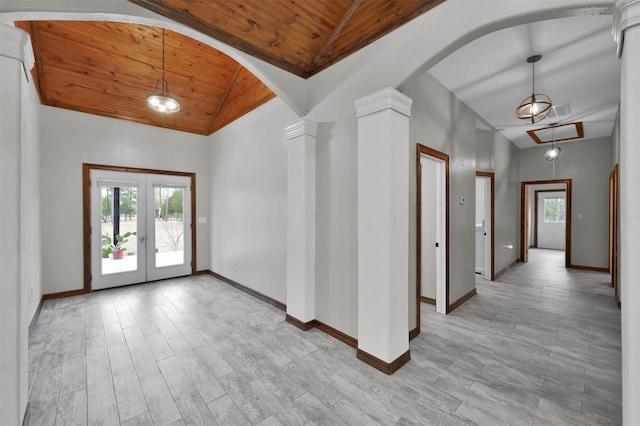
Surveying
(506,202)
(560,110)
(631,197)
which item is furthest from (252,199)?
(506,202)

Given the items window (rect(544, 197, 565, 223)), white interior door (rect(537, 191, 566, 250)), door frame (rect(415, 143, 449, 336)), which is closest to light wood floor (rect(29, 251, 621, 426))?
door frame (rect(415, 143, 449, 336))

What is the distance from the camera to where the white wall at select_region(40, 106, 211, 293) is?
415 cm

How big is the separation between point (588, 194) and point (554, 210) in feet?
15.1

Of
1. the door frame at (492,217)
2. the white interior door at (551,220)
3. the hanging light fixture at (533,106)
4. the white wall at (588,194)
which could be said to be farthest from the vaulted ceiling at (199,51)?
the white interior door at (551,220)

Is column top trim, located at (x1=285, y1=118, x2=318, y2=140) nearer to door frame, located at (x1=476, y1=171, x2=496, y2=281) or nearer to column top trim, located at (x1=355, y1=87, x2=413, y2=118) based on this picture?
column top trim, located at (x1=355, y1=87, x2=413, y2=118)

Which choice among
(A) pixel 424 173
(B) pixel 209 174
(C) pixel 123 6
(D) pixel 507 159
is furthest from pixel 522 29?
(B) pixel 209 174

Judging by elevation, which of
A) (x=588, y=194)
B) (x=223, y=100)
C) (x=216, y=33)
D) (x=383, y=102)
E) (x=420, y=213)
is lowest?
(x=420, y=213)

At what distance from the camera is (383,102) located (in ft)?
7.43

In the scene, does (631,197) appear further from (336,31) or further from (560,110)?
(560,110)

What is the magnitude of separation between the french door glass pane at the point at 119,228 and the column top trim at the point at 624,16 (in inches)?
249

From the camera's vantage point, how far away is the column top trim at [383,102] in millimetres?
2242

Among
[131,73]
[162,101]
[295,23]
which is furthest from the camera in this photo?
[131,73]

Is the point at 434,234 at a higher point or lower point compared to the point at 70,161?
lower

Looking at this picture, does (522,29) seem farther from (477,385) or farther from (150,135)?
(150,135)
